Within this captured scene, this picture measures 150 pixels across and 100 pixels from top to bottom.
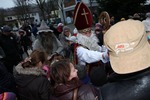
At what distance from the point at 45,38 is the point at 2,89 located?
169cm

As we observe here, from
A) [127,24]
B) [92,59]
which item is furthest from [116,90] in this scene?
[92,59]

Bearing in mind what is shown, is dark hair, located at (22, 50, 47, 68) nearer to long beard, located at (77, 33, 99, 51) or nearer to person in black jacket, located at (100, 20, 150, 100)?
long beard, located at (77, 33, 99, 51)

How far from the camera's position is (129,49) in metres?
1.21

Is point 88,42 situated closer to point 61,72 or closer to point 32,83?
point 32,83

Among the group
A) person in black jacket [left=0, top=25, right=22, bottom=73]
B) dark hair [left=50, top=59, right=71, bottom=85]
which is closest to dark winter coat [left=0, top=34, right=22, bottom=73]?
person in black jacket [left=0, top=25, right=22, bottom=73]

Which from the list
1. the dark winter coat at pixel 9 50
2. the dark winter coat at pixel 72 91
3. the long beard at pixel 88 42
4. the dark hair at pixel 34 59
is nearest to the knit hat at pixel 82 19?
the long beard at pixel 88 42

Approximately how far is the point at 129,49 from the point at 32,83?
1891 mm

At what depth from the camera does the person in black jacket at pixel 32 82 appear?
113 inches

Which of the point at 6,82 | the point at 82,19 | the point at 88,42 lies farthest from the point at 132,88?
the point at 6,82

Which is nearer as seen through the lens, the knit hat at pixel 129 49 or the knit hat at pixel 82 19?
the knit hat at pixel 129 49

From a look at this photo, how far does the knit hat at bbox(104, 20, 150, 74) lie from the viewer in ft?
3.97

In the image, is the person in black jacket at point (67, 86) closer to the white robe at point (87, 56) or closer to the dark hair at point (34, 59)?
the white robe at point (87, 56)

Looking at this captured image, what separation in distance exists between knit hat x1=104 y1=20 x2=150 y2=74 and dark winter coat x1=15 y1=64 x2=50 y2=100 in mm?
1737

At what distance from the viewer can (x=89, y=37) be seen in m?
3.35
